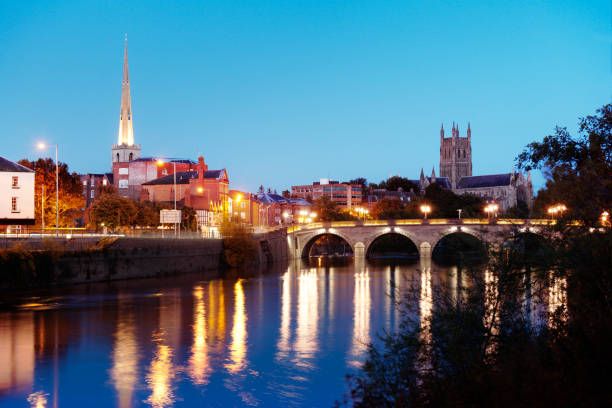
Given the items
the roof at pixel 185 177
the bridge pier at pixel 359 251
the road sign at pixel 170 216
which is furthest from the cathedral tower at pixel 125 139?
the road sign at pixel 170 216

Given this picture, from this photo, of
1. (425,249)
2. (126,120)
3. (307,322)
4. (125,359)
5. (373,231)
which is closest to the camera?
(125,359)

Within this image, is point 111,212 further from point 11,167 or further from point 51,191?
point 11,167

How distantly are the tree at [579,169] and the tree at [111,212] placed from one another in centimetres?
5757

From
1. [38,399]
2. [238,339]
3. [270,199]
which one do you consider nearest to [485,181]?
[270,199]

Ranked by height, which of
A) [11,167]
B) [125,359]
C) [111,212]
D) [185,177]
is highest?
[185,177]

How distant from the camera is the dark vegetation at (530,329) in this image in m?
9.70

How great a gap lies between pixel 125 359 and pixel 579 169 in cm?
1735

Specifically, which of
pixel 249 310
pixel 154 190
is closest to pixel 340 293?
pixel 249 310

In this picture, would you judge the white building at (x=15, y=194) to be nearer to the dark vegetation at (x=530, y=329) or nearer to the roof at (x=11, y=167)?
the roof at (x=11, y=167)

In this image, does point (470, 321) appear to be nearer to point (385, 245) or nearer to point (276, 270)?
point (276, 270)

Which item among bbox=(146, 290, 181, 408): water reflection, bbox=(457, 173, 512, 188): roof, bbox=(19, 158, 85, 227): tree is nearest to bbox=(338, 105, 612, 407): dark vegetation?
bbox=(146, 290, 181, 408): water reflection

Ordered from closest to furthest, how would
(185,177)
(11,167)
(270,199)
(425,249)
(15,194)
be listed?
(15,194), (11,167), (425,249), (185,177), (270,199)

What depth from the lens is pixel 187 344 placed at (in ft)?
88.3

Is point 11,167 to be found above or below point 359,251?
above
